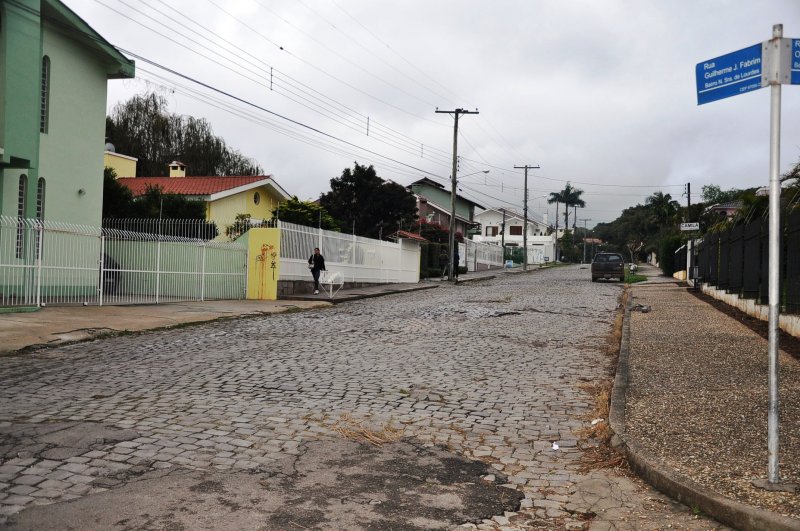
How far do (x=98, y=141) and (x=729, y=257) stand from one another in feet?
61.2

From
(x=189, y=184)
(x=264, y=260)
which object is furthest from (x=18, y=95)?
(x=189, y=184)

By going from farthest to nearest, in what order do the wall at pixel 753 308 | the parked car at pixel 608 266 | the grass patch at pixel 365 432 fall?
the parked car at pixel 608 266 → the wall at pixel 753 308 → the grass patch at pixel 365 432

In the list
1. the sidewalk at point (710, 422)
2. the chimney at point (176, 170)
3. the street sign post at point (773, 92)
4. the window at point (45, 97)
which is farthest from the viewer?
the chimney at point (176, 170)

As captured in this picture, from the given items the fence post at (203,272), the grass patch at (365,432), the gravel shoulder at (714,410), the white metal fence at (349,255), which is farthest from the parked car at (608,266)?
the grass patch at (365,432)

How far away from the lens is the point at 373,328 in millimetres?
13984

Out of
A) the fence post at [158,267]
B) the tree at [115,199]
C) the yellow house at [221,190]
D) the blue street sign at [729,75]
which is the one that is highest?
the yellow house at [221,190]

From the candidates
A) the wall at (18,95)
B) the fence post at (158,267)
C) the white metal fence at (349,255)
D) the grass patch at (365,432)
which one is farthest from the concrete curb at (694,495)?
the white metal fence at (349,255)

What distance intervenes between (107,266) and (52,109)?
15.4ft

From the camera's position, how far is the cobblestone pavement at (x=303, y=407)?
4477 mm

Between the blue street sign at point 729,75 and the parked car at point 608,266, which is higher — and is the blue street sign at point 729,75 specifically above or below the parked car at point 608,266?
above

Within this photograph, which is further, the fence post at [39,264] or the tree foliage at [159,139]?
the tree foliage at [159,139]

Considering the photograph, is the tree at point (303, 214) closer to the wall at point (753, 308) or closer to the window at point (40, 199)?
the window at point (40, 199)

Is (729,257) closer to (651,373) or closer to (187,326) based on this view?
(651,373)

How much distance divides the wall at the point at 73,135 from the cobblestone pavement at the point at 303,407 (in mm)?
8879
